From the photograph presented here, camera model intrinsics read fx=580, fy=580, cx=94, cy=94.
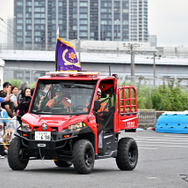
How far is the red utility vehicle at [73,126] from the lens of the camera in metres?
10.7

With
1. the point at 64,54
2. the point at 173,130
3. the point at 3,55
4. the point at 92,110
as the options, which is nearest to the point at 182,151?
the point at 64,54

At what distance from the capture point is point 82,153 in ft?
34.7

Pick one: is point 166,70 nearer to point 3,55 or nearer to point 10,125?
point 3,55

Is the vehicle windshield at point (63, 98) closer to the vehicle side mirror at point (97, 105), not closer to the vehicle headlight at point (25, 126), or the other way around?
the vehicle side mirror at point (97, 105)

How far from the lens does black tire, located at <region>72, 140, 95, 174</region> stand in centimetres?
1058

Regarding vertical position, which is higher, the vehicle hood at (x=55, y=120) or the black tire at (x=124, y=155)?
the vehicle hood at (x=55, y=120)

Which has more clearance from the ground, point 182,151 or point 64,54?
point 64,54

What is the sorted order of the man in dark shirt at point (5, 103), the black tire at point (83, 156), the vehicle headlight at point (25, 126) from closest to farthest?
the black tire at point (83, 156)
the vehicle headlight at point (25, 126)
the man in dark shirt at point (5, 103)

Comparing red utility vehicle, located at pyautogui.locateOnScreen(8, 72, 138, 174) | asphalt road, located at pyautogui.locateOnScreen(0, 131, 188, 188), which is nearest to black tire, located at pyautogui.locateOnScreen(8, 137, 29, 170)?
red utility vehicle, located at pyautogui.locateOnScreen(8, 72, 138, 174)

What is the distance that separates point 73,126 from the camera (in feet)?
35.4

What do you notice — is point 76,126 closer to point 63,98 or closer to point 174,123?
point 63,98

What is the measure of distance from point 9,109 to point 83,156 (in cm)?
550

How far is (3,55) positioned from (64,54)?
63920 mm

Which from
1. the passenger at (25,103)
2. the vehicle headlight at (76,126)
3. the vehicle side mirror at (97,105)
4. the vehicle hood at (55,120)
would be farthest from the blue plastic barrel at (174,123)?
the vehicle headlight at (76,126)
